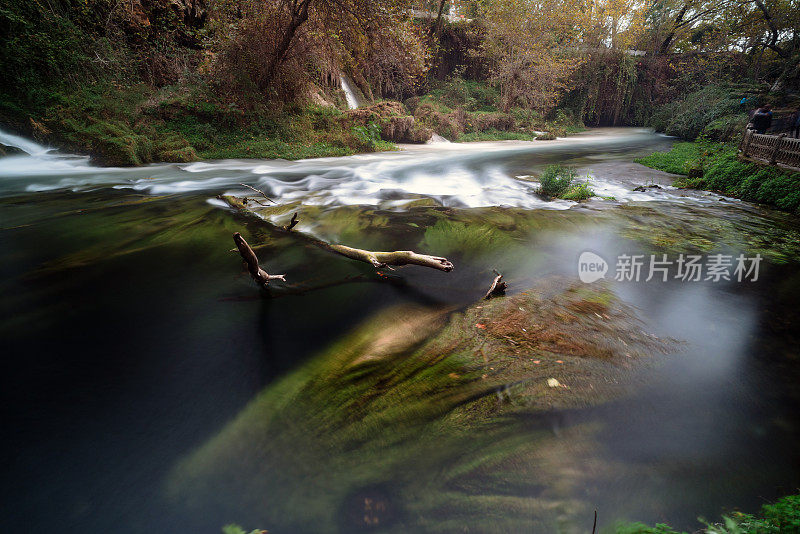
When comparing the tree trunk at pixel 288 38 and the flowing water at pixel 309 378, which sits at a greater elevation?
the tree trunk at pixel 288 38

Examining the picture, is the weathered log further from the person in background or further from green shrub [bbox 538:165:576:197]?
the person in background

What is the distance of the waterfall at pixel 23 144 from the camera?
1116 cm

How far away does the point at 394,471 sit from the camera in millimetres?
2451

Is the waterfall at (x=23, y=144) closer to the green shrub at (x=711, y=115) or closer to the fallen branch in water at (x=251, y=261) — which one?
the fallen branch in water at (x=251, y=261)

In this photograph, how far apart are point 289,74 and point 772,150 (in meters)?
16.9

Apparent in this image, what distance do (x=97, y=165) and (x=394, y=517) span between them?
1381cm

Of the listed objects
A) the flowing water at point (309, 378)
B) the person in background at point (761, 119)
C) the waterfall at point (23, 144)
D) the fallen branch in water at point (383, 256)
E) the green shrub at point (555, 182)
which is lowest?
the flowing water at point (309, 378)

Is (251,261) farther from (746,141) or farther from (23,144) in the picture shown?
(746,141)

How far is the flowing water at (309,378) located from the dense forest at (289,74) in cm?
622

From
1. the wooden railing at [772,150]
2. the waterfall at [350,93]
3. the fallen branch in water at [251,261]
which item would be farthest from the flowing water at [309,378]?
the waterfall at [350,93]

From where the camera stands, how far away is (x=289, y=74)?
51.4ft

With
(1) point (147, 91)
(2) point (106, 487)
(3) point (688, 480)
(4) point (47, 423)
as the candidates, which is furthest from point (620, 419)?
(1) point (147, 91)

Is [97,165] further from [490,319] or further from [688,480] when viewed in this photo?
[688,480]

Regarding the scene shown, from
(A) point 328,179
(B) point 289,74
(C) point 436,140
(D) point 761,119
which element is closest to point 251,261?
(A) point 328,179
